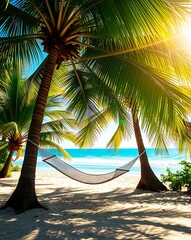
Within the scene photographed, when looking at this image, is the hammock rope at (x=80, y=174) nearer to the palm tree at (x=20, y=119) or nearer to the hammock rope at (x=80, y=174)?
the hammock rope at (x=80, y=174)

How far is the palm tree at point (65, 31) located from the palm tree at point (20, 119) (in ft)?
9.58

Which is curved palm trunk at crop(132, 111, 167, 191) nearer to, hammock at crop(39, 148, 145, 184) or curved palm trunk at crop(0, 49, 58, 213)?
hammock at crop(39, 148, 145, 184)

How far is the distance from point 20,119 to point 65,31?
500cm

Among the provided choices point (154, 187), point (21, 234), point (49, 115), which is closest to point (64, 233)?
point (21, 234)

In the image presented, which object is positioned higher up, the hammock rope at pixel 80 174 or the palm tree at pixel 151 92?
the palm tree at pixel 151 92

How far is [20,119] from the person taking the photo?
7.90m

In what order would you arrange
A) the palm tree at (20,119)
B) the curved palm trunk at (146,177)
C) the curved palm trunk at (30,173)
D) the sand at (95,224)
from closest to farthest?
the sand at (95,224), the curved palm trunk at (30,173), the curved palm trunk at (146,177), the palm tree at (20,119)

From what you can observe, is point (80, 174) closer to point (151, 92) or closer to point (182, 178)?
point (151, 92)

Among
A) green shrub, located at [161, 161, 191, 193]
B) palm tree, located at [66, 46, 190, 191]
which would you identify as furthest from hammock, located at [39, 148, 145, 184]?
green shrub, located at [161, 161, 191, 193]

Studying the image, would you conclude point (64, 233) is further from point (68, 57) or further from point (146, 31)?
point (68, 57)

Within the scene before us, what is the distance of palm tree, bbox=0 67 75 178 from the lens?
7699mm

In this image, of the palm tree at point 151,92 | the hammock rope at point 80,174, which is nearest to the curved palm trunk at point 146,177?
the palm tree at point 151,92

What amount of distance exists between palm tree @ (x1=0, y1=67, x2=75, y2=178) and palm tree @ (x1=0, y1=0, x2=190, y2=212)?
292cm

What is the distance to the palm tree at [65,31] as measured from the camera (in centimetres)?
263
